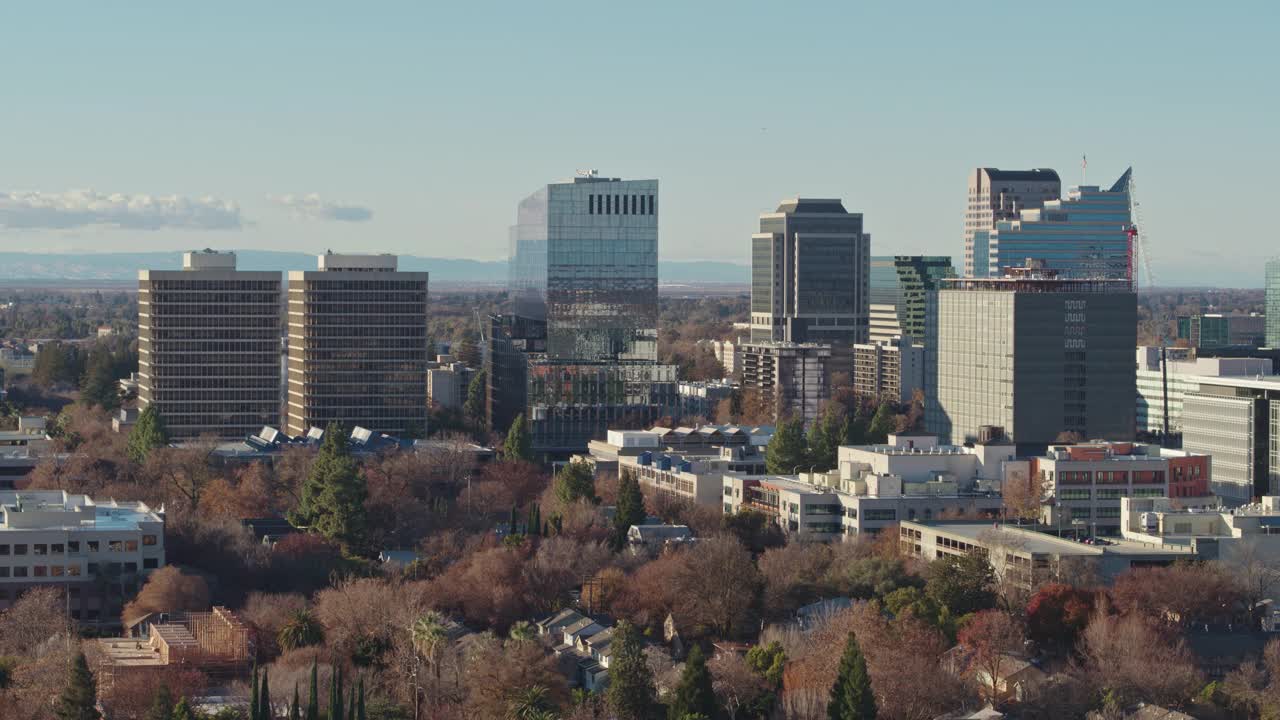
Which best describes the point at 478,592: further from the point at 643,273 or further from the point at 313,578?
the point at 643,273

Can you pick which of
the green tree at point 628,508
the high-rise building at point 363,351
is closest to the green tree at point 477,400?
the high-rise building at point 363,351

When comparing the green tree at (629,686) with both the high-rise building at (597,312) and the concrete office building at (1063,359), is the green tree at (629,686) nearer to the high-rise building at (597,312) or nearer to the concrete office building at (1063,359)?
the concrete office building at (1063,359)

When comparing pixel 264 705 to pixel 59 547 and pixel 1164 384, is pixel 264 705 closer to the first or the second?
pixel 59 547

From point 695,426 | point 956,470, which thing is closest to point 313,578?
point 956,470

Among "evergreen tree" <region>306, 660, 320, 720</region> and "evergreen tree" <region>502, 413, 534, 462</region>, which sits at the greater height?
"evergreen tree" <region>502, 413, 534, 462</region>

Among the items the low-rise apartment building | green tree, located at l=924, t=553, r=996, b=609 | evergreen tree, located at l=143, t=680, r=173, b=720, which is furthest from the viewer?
the low-rise apartment building

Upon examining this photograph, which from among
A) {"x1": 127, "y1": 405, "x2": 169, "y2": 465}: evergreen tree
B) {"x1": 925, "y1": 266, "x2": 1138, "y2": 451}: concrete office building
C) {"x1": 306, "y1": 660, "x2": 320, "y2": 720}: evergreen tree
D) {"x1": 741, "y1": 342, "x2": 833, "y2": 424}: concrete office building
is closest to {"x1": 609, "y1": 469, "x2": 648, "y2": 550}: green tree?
{"x1": 127, "y1": 405, "x2": 169, "y2": 465}: evergreen tree

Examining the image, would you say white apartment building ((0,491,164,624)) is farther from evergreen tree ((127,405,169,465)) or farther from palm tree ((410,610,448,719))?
evergreen tree ((127,405,169,465))
